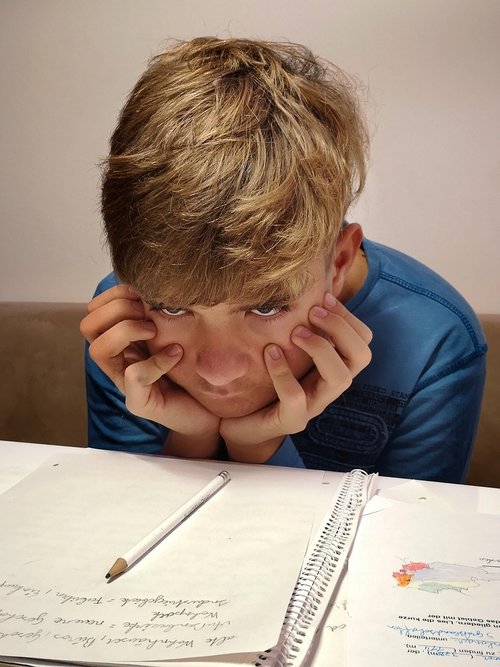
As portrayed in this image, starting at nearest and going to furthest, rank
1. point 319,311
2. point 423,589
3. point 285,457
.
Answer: point 423,589, point 319,311, point 285,457

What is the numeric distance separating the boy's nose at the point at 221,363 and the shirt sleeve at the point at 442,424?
30cm

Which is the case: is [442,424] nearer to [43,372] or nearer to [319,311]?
[319,311]

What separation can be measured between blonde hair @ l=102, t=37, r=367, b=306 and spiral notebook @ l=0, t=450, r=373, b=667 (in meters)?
0.20

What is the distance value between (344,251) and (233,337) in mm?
183

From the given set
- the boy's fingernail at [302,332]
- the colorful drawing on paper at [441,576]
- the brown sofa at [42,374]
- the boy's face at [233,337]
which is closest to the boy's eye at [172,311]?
the boy's face at [233,337]

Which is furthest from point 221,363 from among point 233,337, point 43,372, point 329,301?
point 43,372

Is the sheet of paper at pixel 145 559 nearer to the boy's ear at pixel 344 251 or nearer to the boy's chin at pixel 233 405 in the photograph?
the boy's chin at pixel 233 405

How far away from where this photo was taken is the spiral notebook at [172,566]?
0.54m

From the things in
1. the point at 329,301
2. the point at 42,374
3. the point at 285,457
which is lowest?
the point at 42,374

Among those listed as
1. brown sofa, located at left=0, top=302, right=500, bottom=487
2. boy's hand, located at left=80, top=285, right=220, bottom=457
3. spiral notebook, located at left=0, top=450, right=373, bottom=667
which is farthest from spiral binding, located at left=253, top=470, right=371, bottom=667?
brown sofa, located at left=0, top=302, right=500, bottom=487

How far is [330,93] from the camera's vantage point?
0.84 metres

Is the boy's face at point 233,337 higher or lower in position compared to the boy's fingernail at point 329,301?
lower

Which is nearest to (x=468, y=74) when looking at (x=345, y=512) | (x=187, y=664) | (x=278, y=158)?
(x=278, y=158)

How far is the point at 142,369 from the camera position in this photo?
869mm
